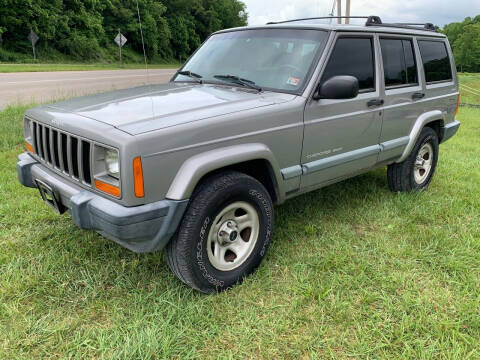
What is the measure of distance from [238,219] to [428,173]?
3162mm

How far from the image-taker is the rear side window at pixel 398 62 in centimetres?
392

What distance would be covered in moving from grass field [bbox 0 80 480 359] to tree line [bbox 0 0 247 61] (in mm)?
30593

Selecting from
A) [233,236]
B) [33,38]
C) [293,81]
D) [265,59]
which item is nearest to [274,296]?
[233,236]

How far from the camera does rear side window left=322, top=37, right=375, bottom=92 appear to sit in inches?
132

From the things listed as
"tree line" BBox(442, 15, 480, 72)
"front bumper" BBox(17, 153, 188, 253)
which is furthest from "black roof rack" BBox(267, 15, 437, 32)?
"tree line" BBox(442, 15, 480, 72)

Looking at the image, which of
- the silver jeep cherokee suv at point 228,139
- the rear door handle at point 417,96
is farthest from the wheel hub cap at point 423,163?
the rear door handle at point 417,96

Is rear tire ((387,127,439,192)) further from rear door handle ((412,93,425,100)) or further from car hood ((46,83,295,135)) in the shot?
car hood ((46,83,295,135))

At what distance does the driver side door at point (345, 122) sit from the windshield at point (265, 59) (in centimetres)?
18

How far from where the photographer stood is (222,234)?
2816 mm

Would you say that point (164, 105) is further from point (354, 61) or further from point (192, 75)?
point (354, 61)

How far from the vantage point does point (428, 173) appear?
4.97 metres

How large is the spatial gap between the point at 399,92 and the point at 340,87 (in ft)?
4.51

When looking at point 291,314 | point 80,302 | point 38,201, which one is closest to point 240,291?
point 291,314

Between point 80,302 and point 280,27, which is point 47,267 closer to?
point 80,302
